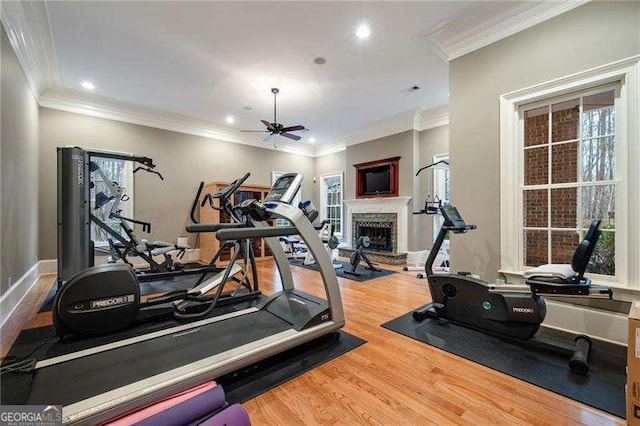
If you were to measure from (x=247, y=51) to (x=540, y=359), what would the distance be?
4.38m

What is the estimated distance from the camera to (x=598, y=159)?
2518 millimetres

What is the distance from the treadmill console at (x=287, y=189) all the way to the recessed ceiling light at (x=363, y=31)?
6.55ft

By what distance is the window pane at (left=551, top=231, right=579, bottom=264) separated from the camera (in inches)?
105

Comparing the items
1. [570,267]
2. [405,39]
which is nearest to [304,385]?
[570,267]

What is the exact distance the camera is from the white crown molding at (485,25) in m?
2.64

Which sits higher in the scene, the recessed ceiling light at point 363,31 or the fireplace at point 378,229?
the recessed ceiling light at point 363,31

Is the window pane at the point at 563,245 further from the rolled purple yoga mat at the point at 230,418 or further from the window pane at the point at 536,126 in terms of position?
the rolled purple yoga mat at the point at 230,418

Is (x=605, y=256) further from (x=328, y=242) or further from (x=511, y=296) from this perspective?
(x=328, y=242)

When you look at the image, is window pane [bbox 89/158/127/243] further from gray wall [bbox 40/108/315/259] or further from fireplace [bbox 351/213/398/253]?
fireplace [bbox 351/213/398/253]

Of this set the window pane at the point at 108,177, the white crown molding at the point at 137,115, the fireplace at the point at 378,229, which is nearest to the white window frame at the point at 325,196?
the fireplace at the point at 378,229

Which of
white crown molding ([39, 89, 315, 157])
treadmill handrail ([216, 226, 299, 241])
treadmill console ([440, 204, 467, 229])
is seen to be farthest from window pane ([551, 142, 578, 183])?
white crown molding ([39, 89, 315, 157])

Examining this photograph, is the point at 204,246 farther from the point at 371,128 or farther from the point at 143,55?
the point at 371,128

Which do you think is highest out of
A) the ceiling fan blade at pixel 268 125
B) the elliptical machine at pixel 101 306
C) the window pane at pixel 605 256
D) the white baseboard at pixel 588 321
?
the ceiling fan blade at pixel 268 125

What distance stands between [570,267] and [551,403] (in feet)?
3.54
